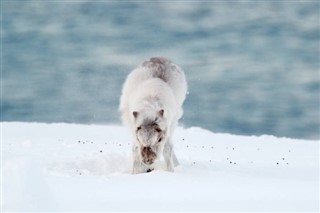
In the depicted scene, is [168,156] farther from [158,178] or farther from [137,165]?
[158,178]

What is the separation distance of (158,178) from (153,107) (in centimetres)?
131

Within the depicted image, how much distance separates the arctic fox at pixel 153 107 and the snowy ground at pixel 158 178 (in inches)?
16.8

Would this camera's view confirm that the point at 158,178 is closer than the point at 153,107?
Yes

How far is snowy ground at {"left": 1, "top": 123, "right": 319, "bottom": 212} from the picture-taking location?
7.31 metres

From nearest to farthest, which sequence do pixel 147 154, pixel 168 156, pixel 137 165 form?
pixel 147 154 < pixel 137 165 < pixel 168 156

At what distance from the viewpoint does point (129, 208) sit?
24.3 ft

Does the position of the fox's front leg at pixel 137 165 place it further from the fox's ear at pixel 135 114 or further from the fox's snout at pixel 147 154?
the fox's ear at pixel 135 114

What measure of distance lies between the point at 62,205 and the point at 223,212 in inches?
69.8

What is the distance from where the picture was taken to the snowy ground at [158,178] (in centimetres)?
731

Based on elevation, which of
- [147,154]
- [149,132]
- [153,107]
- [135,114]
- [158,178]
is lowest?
[158,178]

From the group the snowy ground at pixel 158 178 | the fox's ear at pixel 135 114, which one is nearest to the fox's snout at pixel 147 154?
the snowy ground at pixel 158 178

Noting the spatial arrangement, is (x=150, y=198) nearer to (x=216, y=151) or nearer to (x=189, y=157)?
(x=189, y=157)

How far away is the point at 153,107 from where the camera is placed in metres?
10.6

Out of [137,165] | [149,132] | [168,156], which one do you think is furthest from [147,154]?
[168,156]
